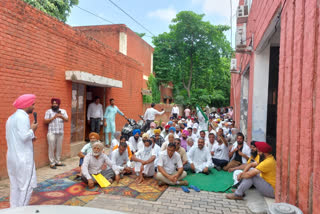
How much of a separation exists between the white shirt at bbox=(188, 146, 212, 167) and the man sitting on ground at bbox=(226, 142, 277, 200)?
193 centimetres

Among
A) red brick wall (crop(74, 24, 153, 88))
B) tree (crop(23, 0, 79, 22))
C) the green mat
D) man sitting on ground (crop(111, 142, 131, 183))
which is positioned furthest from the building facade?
tree (crop(23, 0, 79, 22))

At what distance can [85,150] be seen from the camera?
17.4 ft

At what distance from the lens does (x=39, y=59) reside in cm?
548

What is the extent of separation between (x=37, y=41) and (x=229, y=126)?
778 centimetres

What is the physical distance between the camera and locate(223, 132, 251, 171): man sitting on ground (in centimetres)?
596

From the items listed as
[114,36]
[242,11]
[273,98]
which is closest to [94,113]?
[273,98]

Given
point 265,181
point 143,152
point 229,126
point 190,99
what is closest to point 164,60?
point 190,99

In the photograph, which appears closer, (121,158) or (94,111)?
(121,158)

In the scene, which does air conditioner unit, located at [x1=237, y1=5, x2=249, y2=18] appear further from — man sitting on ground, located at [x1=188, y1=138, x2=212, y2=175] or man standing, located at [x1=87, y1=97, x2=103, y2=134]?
man standing, located at [x1=87, y1=97, x2=103, y2=134]

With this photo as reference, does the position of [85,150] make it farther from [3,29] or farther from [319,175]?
[319,175]

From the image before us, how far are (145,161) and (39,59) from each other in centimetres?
348

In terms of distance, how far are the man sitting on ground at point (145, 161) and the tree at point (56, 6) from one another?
10988 mm

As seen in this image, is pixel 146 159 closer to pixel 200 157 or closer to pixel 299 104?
pixel 200 157

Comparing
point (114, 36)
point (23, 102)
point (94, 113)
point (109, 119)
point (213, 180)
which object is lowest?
point (213, 180)
